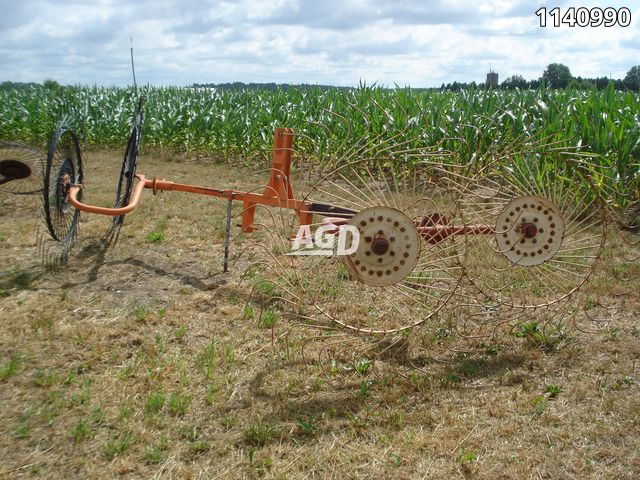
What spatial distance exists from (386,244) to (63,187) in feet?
10.1

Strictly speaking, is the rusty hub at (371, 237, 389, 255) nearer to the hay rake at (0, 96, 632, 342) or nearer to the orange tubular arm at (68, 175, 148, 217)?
the hay rake at (0, 96, 632, 342)

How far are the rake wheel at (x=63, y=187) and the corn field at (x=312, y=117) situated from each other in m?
3.19

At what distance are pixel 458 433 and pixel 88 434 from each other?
1.70m

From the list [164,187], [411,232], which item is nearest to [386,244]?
[411,232]

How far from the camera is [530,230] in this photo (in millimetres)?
3729

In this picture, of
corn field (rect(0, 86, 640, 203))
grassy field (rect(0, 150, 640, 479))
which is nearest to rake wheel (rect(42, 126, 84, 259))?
grassy field (rect(0, 150, 640, 479))

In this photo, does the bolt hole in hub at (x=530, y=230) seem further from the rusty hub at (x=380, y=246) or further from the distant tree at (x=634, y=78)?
the distant tree at (x=634, y=78)

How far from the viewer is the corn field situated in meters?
7.43

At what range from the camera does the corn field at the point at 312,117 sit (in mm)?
7434

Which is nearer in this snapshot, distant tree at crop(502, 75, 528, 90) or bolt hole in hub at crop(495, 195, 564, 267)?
bolt hole in hub at crop(495, 195, 564, 267)

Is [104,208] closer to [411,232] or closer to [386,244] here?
[386,244]

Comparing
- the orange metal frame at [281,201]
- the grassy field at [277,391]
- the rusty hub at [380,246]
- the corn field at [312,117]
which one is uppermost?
the corn field at [312,117]

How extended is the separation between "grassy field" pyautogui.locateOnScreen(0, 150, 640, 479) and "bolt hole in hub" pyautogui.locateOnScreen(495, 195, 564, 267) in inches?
19.7

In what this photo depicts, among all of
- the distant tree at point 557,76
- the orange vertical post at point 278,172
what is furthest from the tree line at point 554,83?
the orange vertical post at point 278,172
